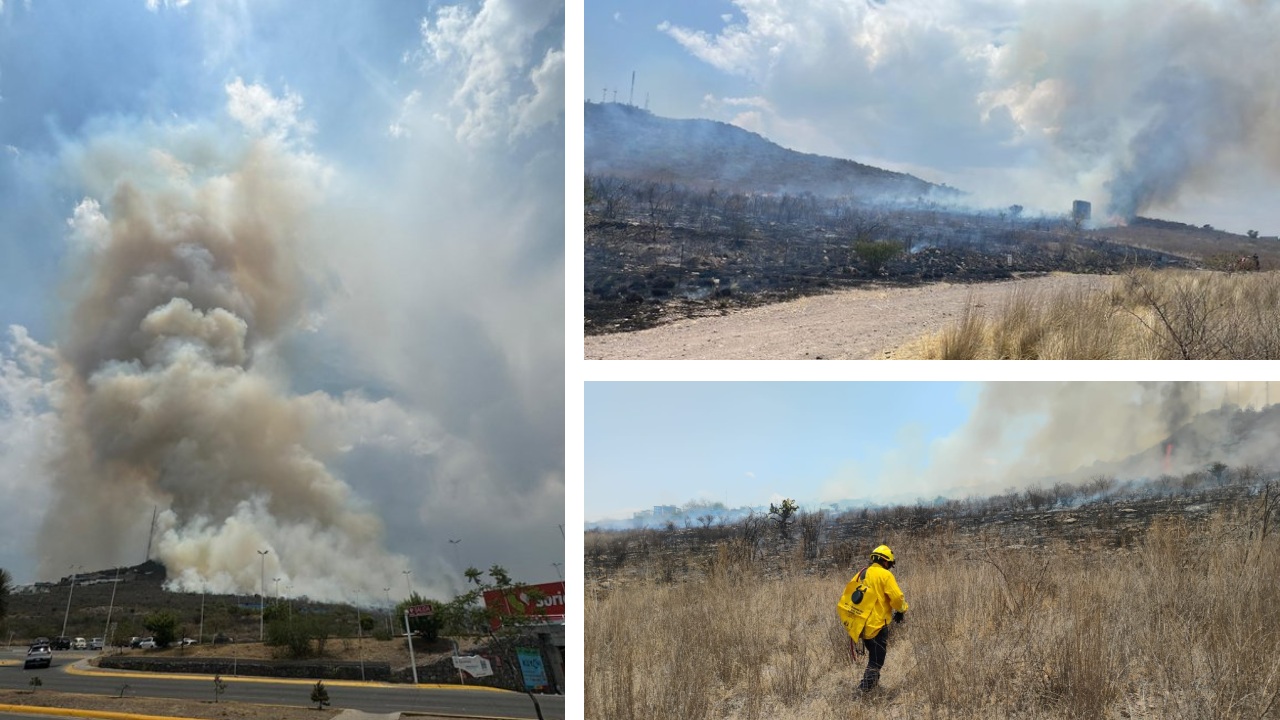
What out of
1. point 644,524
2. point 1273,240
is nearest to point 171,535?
Result: point 644,524

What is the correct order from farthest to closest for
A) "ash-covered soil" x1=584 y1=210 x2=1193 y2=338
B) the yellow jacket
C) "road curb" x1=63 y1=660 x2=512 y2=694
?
"road curb" x1=63 y1=660 x2=512 y2=694 < "ash-covered soil" x1=584 y1=210 x2=1193 y2=338 < the yellow jacket

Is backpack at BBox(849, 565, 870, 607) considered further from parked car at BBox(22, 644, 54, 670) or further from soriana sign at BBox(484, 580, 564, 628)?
parked car at BBox(22, 644, 54, 670)

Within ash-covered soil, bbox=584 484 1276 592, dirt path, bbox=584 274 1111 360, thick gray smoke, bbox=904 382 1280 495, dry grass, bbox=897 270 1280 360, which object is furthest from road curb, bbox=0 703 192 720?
dry grass, bbox=897 270 1280 360

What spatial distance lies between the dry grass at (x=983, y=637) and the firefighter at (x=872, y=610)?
15cm

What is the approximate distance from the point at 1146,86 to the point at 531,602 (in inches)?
170

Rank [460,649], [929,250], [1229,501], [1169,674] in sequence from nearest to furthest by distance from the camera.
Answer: [1169,674], [1229,501], [929,250], [460,649]

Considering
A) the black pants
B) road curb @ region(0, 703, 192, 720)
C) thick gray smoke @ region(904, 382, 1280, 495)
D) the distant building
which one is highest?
the distant building

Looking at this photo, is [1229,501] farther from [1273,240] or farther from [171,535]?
[171,535]

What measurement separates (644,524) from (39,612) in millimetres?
3479

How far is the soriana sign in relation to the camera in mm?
5051

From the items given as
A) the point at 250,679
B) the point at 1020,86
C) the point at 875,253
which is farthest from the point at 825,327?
the point at 250,679

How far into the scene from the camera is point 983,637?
147 inches

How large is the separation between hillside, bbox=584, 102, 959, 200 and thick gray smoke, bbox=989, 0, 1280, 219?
69 centimetres

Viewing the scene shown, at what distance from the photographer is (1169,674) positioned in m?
3.48
